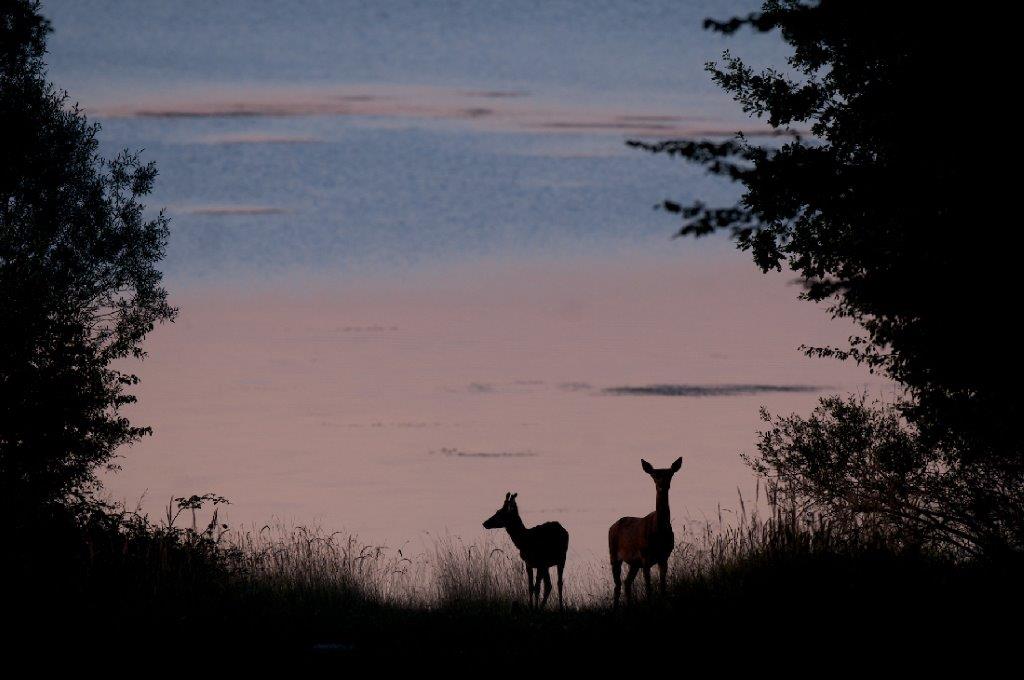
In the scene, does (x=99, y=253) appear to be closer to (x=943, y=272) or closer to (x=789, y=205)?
(x=789, y=205)

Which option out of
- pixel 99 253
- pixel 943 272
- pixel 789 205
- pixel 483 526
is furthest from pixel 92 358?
pixel 943 272

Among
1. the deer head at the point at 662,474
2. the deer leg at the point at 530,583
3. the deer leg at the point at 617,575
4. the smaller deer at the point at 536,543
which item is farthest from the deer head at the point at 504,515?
the deer head at the point at 662,474

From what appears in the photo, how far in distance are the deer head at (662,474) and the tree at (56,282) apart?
12.5 m

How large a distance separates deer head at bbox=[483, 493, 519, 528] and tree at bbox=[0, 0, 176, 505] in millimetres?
8888

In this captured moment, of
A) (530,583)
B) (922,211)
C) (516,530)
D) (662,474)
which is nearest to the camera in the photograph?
(922,211)

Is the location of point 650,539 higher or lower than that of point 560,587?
higher

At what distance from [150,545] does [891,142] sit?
1455 cm

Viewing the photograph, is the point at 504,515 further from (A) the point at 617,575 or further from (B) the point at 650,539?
(B) the point at 650,539

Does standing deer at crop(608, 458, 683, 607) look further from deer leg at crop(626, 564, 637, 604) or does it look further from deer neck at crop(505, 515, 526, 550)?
deer neck at crop(505, 515, 526, 550)

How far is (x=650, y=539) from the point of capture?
63.6 feet

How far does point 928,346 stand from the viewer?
57.1 ft

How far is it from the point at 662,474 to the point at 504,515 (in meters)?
4.33

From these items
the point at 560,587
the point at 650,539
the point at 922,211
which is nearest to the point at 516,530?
the point at 560,587

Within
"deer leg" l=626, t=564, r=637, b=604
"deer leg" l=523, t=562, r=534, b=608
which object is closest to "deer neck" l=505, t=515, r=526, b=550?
"deer leg" l=523, t=562, r=534, b=608
